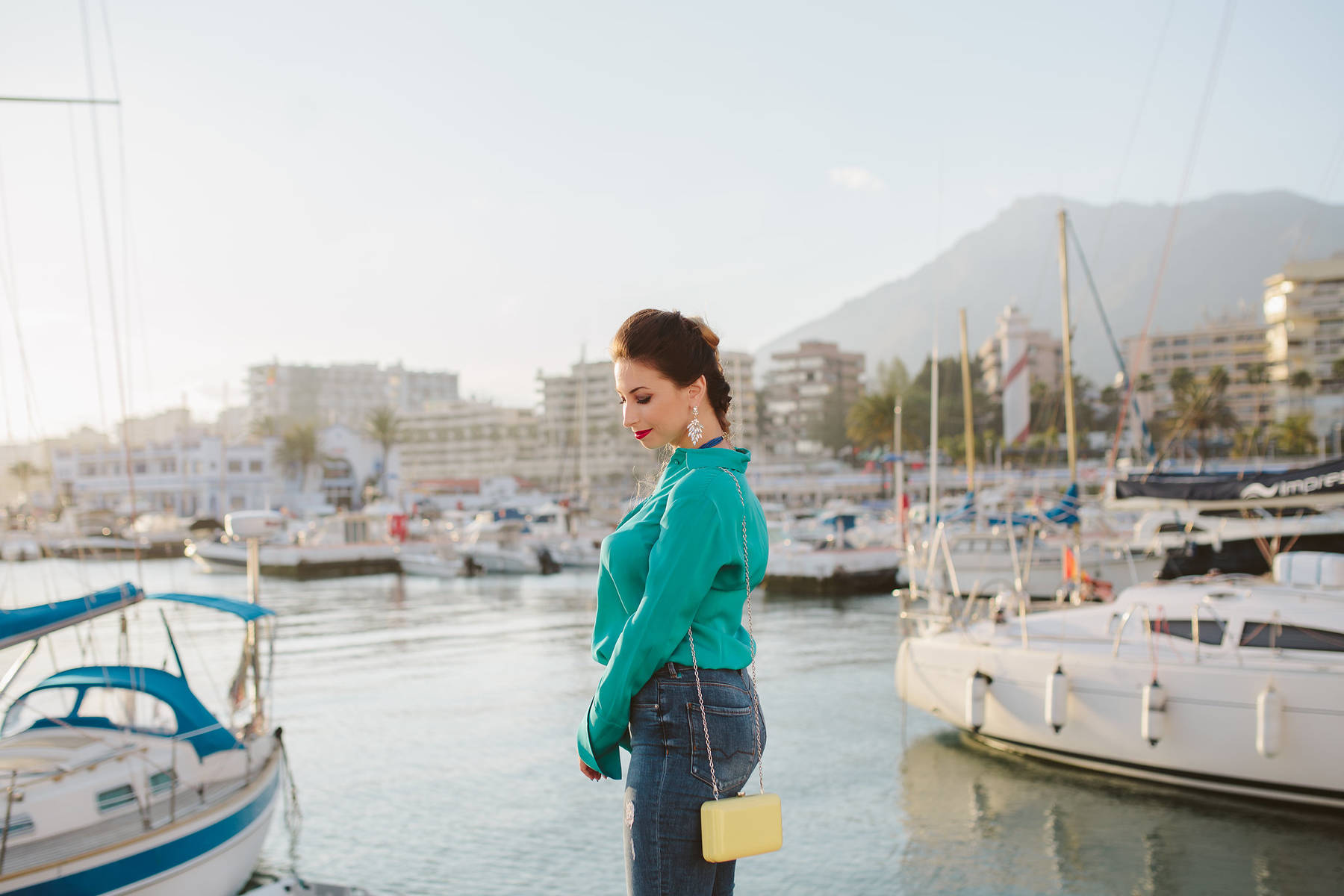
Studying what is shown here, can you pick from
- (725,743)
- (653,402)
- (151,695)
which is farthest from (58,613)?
(725,743)

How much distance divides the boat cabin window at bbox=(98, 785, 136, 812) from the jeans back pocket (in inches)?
212

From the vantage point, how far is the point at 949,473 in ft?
295

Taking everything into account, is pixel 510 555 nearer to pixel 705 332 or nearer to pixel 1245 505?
pixel 1245 505

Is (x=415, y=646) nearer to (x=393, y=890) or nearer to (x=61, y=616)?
(x=393, y=890)

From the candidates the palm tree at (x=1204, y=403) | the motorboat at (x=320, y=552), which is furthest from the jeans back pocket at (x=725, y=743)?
the palm tree at (x=1204, y=403)

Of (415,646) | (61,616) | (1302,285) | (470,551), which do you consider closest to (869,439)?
(1302,285)

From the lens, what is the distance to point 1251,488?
451 inches

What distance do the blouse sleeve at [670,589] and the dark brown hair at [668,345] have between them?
332 millimetres

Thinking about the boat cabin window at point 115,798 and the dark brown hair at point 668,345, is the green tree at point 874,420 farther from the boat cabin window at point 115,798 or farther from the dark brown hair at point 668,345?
the dark brown hair at point 668,345

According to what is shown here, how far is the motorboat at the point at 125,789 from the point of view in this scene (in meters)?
5.33

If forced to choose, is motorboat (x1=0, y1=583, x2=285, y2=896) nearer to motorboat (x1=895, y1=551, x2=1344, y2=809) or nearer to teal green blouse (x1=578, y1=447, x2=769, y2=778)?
teal green blouse (x1=578, y1=447, x2=769, y2=778)

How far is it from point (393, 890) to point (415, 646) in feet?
47.3

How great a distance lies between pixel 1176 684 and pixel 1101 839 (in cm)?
156

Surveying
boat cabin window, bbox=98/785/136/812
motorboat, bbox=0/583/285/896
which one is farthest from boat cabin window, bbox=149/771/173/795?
boat cabin window, bbox=98/785/136/812
